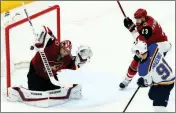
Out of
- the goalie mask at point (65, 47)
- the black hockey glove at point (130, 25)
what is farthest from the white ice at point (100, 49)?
the black hockey glove at point (130, 25)

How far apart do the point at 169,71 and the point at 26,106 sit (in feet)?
3.13

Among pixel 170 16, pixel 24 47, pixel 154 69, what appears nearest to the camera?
pixel 154 69

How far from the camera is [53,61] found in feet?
12.0

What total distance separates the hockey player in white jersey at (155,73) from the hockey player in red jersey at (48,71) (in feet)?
1.50

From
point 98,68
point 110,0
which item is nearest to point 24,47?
point 98,68

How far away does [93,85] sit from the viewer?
4.01 m

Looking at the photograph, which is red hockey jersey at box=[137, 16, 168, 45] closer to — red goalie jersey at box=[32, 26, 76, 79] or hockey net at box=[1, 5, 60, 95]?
red goalie jersey at box=[32, 26, 76, 79]

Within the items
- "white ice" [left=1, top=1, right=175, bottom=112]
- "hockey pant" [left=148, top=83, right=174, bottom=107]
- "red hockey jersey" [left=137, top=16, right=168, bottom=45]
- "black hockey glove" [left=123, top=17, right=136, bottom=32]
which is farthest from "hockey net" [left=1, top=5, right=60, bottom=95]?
"hockey pant" [left=148, top=83, right=174, bottom=107]

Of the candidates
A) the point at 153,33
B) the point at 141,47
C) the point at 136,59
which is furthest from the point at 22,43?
the point at 141,47

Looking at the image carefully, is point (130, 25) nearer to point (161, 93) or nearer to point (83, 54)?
point (83, 54)

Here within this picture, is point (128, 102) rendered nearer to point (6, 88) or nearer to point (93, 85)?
point (93, 85)

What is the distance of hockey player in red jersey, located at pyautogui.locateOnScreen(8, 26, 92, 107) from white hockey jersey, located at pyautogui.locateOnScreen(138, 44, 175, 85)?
1.55 ft

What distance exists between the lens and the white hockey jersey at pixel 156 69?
10.9 feet

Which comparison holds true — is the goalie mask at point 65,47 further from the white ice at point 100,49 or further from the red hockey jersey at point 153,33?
the red hockey jersey at point 153,33
